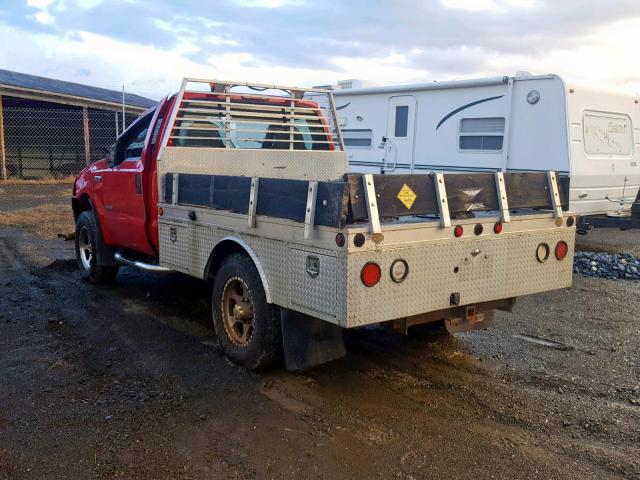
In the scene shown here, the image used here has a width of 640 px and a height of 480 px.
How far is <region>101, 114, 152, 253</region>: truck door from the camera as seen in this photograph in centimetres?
619

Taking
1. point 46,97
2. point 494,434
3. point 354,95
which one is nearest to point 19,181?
point 46,97

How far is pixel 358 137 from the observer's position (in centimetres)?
1269

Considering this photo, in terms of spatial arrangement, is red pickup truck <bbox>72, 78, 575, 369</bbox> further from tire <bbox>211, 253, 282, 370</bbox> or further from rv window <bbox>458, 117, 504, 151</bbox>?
rv window <bbox>458, 117, 504, 151</bbox>

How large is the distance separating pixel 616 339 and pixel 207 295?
4282 mm

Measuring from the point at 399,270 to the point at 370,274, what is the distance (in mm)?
255

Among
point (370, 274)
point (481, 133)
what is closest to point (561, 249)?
point (370, 274)

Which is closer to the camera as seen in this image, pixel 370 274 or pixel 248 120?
pixel 370 274

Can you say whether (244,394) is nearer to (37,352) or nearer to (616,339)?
(37,352)

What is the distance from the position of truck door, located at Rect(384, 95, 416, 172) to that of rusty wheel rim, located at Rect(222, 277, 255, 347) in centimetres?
751

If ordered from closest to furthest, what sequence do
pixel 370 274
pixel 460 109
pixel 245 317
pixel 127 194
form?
1. pixel 370 274
2. pixel 245 317
3. pixel 127 194
4. pixel 460 109

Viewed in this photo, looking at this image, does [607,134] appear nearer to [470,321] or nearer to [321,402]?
[470,321]

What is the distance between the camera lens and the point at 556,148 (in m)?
9.46

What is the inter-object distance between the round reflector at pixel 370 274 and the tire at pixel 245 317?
950 millimetres

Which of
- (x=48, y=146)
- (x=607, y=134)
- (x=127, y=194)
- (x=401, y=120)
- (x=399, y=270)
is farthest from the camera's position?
(x=48, y=146)
